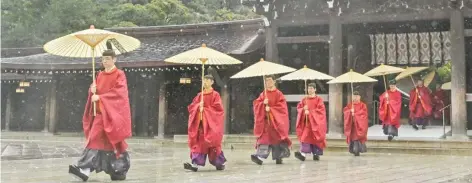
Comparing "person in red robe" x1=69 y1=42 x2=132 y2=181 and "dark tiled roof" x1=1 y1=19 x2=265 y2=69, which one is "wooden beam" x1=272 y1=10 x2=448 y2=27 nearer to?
"dark tiled roof" x1=1 y1=19 x2=265 y2=69

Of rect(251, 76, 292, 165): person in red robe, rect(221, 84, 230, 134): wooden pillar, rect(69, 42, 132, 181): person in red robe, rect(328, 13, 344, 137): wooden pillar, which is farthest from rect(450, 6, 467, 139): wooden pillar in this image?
rect(69, 42, 132, 181): person in red robe

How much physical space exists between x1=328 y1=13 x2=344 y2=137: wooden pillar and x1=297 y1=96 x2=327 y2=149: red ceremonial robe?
4841 mm

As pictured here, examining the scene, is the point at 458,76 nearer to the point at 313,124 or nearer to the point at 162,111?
the point at 313,124

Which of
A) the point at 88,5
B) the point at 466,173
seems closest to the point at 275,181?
the point at 466,173

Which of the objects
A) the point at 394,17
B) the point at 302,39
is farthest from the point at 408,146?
the point at 302,39

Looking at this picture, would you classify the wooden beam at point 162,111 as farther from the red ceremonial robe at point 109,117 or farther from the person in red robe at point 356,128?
the red ceremonial robe at point 109,117

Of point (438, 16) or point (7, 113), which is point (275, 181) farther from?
point (7, 113)

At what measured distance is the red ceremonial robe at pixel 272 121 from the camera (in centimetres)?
1028

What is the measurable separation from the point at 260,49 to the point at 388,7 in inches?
187

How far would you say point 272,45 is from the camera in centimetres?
1769

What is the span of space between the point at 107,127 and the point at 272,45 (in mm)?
11397

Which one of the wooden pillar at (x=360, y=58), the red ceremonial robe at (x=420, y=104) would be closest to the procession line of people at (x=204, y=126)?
the red ceremonial robe at (x=420, y=104)

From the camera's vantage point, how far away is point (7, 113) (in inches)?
985

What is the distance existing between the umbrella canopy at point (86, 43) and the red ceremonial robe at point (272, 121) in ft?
11.1
